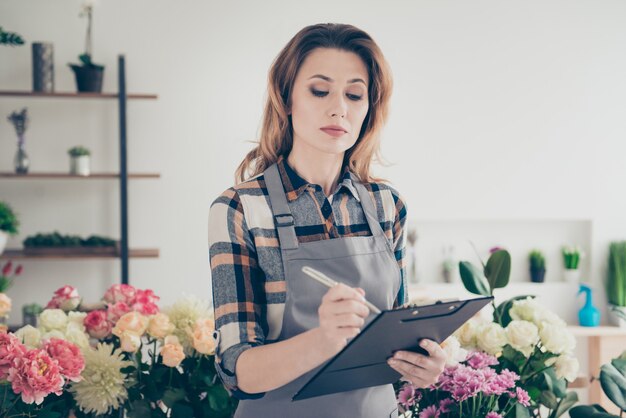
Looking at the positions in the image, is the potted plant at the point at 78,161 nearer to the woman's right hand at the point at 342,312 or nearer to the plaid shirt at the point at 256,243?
the plaid shirt at the point at 256,243

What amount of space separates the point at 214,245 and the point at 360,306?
34cm

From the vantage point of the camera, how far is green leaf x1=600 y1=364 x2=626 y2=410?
1.65 meters

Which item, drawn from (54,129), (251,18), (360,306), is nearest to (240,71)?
(251,18)

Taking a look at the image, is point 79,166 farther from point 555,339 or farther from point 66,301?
point 555,339

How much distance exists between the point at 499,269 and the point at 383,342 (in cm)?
74

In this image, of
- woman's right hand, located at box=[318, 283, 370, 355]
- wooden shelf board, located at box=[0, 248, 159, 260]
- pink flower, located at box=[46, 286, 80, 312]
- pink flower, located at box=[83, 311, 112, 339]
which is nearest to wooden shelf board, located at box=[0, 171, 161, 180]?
wooden shelf board, located at box=[0, 248, 159, 260]

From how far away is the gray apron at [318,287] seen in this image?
4.47 feet

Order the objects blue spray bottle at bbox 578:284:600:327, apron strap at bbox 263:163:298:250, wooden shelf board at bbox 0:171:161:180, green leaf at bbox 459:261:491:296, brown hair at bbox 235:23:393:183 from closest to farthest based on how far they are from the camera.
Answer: apron strap at bbox 263:163:298:250 → brown hair at bbox 235:23:393:183 → green leaf at bbox 459:261:491:296 → wooden shelf board at bbox 0:171:161:180 → blue spray bottle at bbox 578:284:600:327

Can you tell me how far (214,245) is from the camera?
133cm

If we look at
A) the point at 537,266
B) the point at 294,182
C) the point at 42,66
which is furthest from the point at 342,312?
the point at 537,266

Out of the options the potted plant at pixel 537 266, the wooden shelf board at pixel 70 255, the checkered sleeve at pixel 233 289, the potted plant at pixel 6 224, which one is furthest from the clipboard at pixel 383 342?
the potted plant at pixel 537 266

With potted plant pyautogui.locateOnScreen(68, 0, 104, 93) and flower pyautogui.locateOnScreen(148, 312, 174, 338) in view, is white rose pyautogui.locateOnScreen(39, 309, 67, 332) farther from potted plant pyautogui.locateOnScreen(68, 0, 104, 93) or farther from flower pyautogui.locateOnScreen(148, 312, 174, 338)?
potted plant pyautogui.locateOnScreen(68, 0, 104, 93)

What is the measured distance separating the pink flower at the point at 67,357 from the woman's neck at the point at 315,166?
24.5 inches

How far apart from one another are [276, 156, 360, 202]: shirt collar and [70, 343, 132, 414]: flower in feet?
1.90
